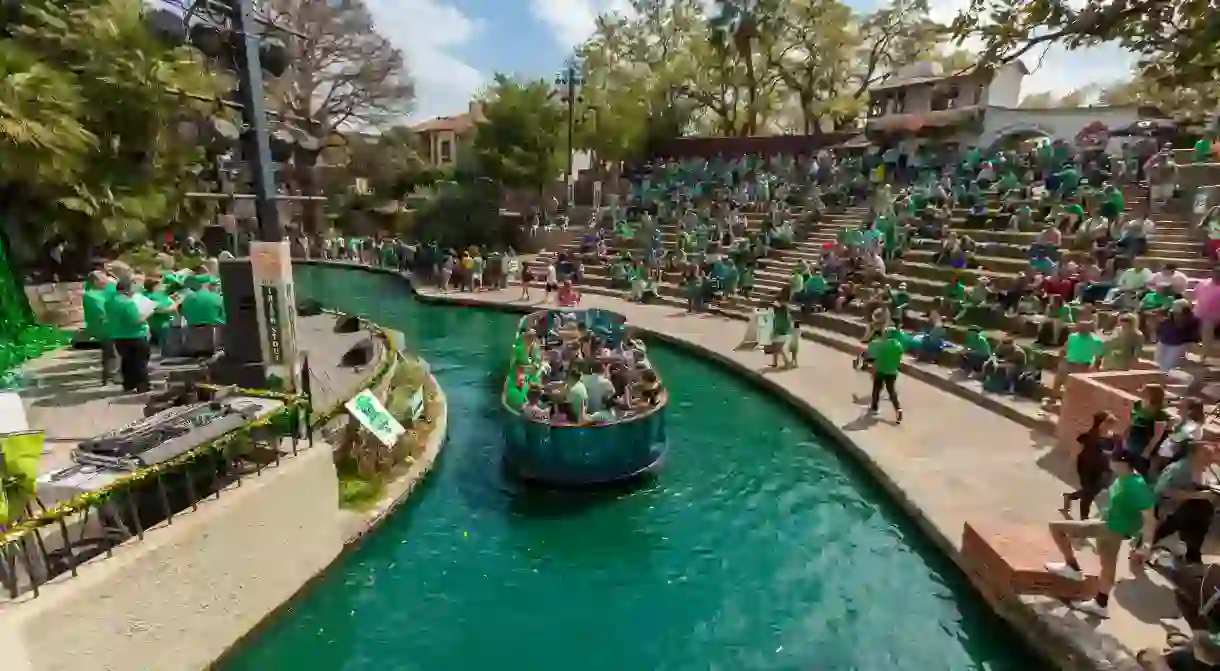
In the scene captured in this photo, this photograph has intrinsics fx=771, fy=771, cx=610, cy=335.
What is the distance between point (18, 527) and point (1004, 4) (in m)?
7.99

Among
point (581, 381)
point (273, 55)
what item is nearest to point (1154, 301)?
point (581, 381)

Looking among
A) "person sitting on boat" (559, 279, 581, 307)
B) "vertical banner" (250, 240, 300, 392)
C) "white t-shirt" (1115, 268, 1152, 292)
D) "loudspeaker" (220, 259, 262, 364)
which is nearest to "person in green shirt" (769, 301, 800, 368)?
"white t-shirt" (1115, 268, 1152, 292)

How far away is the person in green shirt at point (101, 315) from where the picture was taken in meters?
11.4

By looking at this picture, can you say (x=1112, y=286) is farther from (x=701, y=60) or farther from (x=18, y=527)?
(x=701, y=60)

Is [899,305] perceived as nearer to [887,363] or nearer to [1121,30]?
[887,363]

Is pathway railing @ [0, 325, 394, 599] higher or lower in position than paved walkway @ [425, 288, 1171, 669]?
higher

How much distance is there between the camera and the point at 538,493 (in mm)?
10969

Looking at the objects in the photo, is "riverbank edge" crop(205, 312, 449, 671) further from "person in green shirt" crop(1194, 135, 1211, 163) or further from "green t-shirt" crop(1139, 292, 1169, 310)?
"person in green shirt" crop(1194, 135, 1211, 163)

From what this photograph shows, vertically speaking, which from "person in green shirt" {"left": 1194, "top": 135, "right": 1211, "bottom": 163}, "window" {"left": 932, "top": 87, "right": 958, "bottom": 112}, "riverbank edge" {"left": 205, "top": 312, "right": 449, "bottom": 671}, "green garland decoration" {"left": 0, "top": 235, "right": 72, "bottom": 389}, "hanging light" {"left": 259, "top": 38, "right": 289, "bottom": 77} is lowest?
"riverbank edge" {"left": 205, "top": 312, "right": 449, "bottom": 671}

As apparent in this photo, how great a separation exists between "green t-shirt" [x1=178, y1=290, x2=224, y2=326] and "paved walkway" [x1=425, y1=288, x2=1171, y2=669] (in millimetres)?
10299

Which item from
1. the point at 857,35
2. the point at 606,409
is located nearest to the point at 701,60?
the point at 857,35

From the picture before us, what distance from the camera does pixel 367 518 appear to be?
9.65 m

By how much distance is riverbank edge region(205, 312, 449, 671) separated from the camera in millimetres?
7422

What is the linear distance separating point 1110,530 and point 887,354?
19.3ft
